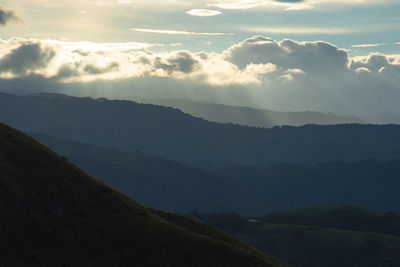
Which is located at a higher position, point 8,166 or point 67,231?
point 8,166

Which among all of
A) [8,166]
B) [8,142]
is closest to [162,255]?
[8,166]

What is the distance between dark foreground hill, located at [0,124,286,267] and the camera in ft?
261

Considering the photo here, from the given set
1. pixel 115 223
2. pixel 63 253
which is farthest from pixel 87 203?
pixel 63 253

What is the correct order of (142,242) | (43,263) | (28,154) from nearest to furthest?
(43,263) < (142,242) < (28,154)

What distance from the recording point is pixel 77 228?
8544 cm

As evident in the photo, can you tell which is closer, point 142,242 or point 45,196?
point 142,242

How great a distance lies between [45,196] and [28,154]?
1270cm

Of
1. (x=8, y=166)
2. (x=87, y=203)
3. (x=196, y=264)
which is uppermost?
(x=8, y=166)

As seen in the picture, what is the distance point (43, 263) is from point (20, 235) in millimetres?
6855

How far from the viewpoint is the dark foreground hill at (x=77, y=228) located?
79688 mm

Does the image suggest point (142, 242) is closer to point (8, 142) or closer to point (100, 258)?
point (100, 258)

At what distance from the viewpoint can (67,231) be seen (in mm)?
84438

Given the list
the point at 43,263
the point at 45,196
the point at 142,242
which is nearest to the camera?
the point at 43,263

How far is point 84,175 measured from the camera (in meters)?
99.9
